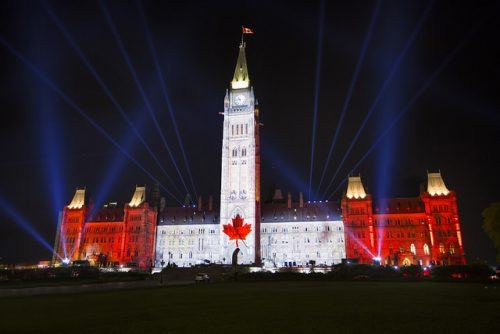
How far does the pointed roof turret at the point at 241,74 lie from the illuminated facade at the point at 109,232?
43654 millimetres

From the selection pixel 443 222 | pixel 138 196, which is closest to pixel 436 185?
pixel 443 222

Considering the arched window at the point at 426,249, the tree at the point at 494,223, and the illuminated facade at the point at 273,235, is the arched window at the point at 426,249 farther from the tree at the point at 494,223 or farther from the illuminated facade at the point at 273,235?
the tree at the point at 494,223

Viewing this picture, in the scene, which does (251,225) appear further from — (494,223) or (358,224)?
(494,223)

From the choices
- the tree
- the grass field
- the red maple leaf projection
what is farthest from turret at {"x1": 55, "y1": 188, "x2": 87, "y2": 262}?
the tree

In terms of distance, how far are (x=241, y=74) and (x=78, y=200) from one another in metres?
65.6

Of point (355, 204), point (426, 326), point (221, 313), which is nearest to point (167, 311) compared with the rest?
point (221, 313)

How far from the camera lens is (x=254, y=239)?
3674 inches

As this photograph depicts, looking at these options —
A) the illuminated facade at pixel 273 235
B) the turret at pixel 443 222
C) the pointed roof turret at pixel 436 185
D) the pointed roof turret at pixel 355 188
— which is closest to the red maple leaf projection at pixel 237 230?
the illuminated facade at pixel 273 235

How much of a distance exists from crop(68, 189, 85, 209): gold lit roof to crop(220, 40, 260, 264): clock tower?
49.4 metres

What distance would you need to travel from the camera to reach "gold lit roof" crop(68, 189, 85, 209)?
382 ft

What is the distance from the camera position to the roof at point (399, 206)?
9788cm

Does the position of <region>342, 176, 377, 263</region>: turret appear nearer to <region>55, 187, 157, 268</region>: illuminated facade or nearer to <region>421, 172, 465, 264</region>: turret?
<region>421, 172, 465, 264</region>: turret

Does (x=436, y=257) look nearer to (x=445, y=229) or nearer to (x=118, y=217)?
(x=445, y=229)

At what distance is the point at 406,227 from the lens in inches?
3767
